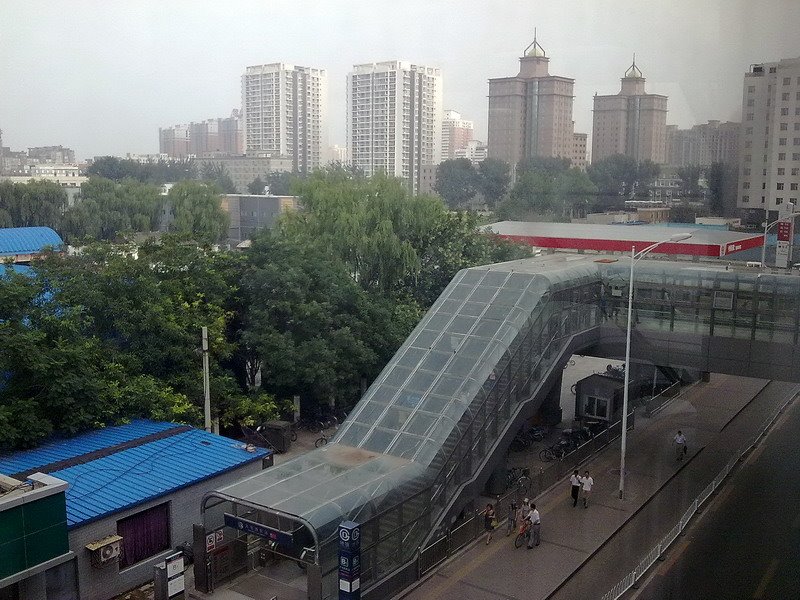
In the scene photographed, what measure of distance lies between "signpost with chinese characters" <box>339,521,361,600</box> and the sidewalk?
0.54m

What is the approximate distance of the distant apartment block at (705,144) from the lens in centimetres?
287

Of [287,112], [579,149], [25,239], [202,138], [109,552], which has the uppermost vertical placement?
[287,112]

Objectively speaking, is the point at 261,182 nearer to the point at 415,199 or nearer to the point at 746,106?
the point at 415,199

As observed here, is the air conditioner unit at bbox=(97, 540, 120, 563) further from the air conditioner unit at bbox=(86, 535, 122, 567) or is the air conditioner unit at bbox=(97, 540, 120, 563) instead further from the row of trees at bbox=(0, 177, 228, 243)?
the row of trees at bbox=(0, 177, 228, 243)

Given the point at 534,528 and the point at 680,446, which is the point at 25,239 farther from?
the point at 680,446

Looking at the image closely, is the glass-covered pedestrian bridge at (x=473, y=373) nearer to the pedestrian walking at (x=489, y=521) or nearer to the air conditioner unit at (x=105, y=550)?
the pedestrian walking at (x=489, y=521)

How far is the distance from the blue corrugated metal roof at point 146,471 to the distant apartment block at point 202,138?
5823 millimetres

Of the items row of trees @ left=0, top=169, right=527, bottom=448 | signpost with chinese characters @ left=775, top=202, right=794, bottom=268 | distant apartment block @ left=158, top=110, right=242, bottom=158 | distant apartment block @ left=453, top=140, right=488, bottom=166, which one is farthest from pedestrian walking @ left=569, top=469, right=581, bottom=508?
distant apartment block @ left=158, top=110, right=242, bottom=158

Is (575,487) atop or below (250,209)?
below

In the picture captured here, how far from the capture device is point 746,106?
2762 mm

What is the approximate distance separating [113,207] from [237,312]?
16.7 feet

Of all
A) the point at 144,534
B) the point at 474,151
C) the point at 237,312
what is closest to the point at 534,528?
the point at 144,534

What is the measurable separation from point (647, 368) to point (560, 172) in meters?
2.18

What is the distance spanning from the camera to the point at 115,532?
186 inches
